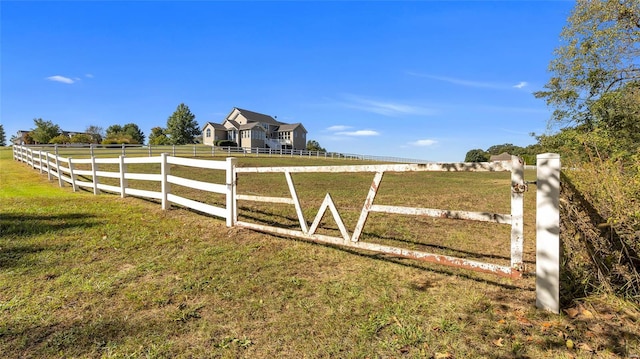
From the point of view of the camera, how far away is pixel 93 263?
4270 millimetres

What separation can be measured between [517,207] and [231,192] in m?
4.55

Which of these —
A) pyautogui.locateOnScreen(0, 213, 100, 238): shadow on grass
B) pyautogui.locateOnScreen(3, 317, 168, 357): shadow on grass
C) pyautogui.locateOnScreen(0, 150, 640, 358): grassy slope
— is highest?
pyautogui.locateOnScreen(0, 213, 100, 238): shadow on grass

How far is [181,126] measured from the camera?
69.3 metres

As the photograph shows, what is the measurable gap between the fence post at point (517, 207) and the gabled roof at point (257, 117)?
64964mm

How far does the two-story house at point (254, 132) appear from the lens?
202 ft

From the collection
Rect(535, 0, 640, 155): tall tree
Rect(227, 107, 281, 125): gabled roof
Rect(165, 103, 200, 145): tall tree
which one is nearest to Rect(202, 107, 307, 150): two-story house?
Rect(227, 107, 281, 125): gabled roof

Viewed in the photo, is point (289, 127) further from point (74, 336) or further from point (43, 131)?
point (74, 336)

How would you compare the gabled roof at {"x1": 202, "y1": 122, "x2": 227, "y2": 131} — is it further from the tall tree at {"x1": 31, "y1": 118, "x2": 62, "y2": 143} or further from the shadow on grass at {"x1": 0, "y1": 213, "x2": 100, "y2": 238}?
the shadow on grass at {"x1": 0, "y1": 213, "x2": 100, "y2": 238}

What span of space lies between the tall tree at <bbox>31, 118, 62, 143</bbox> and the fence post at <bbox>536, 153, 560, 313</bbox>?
75763mm

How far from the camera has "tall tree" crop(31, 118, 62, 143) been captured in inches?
2299

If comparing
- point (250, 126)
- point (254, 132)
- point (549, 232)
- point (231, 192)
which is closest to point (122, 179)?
point (231, 192)

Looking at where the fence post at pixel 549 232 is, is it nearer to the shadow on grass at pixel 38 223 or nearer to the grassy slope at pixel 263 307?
the grassy slope at pixel 263 307

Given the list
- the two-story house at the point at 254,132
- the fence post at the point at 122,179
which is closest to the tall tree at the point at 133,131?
the two-story house at the point at 254,132

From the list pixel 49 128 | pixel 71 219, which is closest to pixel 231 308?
pixel 71 219
